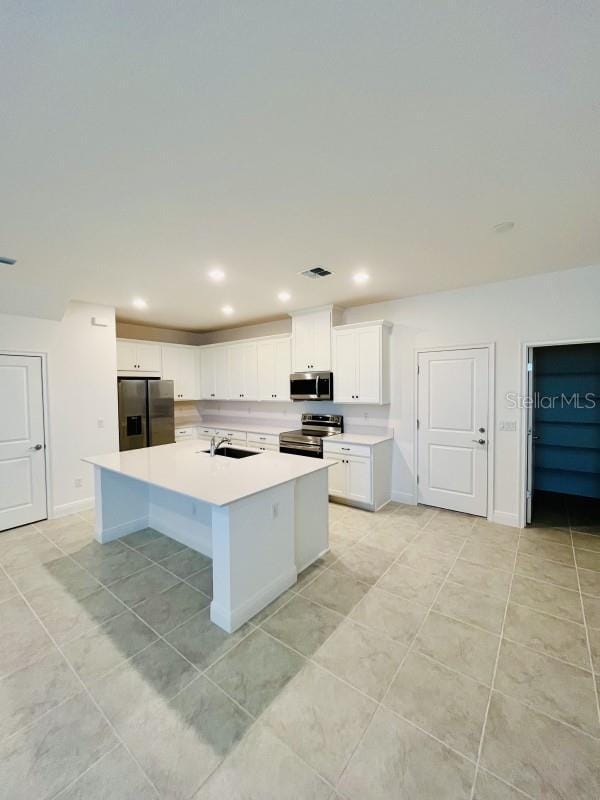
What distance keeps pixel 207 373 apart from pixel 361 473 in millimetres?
3715

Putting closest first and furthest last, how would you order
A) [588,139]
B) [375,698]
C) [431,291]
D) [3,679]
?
[588,139]
[375,698]
[3,679]
[431,291]

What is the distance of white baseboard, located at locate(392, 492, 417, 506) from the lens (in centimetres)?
437

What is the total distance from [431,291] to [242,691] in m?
4.11

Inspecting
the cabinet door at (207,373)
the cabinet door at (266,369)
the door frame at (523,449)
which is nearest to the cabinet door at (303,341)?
the cabinet door at (266,369)

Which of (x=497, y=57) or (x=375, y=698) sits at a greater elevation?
(x=497, y=57)

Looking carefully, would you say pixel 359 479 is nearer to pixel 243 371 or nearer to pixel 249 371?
pixel 249 371

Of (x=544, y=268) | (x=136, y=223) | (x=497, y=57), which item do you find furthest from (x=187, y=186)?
(x=544, y=268)

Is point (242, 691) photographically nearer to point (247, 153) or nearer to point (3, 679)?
point (3, 679)

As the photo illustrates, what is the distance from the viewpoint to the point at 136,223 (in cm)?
232

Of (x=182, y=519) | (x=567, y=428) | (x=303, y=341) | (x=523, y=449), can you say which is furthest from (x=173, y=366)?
(x=567, y=428)

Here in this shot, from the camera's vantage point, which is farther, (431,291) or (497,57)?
(431,291)

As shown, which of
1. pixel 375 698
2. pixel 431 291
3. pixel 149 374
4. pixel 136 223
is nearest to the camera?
pixel 375 698

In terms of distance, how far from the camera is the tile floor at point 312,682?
4.51 feet

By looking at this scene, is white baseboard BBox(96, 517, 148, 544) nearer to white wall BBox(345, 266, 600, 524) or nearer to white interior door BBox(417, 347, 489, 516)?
white wall BBox(345, 266, 600, 524)
